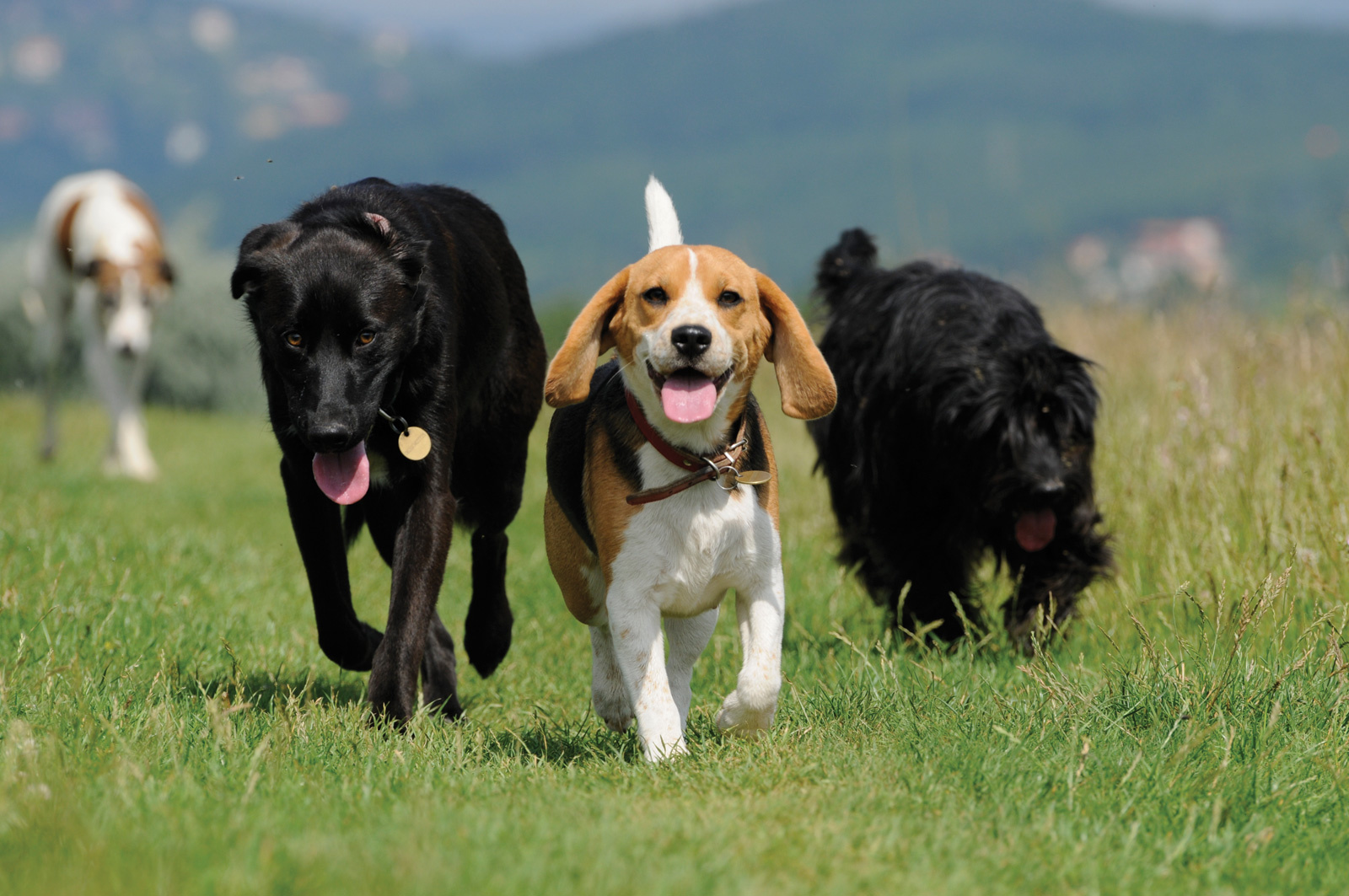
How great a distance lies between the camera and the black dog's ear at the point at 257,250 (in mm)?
3592

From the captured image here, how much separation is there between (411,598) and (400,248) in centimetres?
100

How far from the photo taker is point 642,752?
320 centimetres

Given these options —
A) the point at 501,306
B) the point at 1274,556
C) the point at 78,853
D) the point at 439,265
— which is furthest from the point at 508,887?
the point at 1274,556

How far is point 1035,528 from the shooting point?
4.73 meters

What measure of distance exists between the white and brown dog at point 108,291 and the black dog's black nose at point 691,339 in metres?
8.55

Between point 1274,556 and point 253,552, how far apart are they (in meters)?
4.76

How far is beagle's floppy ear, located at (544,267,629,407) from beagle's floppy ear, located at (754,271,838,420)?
371 millimetres

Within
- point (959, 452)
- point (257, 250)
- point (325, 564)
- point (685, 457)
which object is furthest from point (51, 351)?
point (685, 457)

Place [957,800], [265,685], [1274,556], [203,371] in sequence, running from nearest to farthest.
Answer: [957,800] < [265,685] < [1274,556] < [203,371]

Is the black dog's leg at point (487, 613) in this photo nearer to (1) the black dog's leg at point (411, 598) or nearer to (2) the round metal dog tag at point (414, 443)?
(1) the black dog's leg at point (411, 598)

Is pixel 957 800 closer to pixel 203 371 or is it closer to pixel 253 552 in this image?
pixel 253 552

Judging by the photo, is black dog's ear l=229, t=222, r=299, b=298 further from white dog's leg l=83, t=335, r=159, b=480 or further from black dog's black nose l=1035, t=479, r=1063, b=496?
white dog's leg l=83, t=335, r=159, b=480

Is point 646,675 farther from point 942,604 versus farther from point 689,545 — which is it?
point 942,604

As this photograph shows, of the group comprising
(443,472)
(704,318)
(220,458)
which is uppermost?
(704,318)
